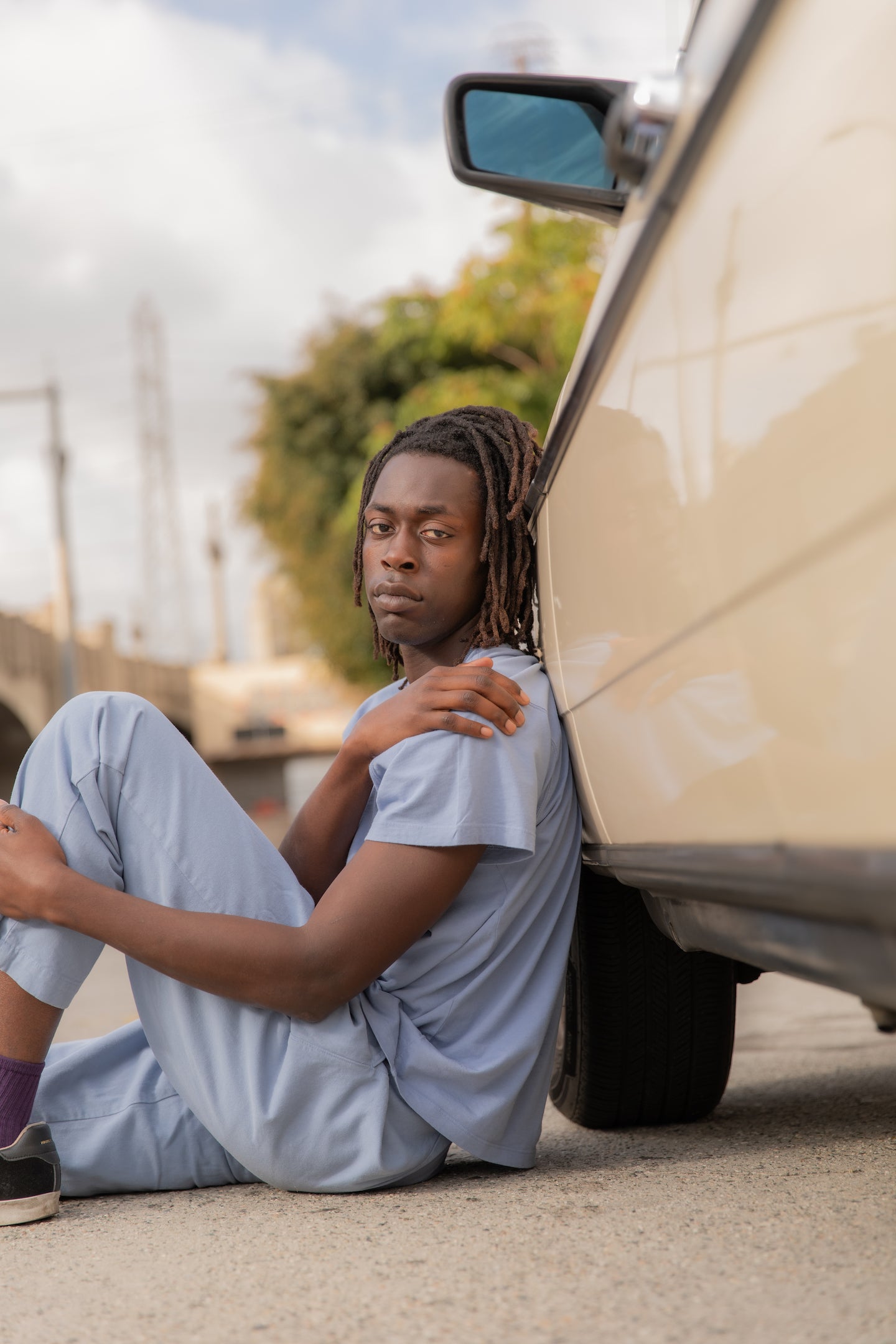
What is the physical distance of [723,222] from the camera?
3.84 ft

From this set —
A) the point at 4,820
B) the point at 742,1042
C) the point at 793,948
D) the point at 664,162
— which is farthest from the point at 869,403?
the point at 742,1042

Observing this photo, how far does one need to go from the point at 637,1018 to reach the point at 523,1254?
797mm

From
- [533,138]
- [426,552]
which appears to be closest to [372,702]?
[426,552]

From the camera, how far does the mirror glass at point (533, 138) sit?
85.2 inches

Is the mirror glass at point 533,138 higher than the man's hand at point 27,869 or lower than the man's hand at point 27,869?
higher

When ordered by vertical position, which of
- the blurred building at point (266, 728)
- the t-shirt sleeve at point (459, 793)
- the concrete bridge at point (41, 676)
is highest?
the t-shirt sleeve at point (459, 793)

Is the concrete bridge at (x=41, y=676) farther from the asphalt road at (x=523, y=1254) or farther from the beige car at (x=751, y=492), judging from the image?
the beige car at (x=751, y=492)

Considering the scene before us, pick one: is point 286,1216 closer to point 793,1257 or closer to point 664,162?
point 793,1257

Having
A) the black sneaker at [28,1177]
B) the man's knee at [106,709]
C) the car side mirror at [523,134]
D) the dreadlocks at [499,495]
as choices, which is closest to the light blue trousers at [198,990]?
the man's knee at [106,709]

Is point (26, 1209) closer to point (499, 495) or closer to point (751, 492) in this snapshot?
point (499, 495)

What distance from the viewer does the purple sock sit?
1914 millimetres

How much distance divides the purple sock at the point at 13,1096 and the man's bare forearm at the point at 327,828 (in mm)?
577

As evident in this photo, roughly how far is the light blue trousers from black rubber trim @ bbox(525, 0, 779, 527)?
734 millimetres

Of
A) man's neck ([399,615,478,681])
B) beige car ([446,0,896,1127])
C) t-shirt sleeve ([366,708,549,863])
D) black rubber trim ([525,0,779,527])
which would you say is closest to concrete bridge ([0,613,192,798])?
man's neck ([399,615,478,681])
